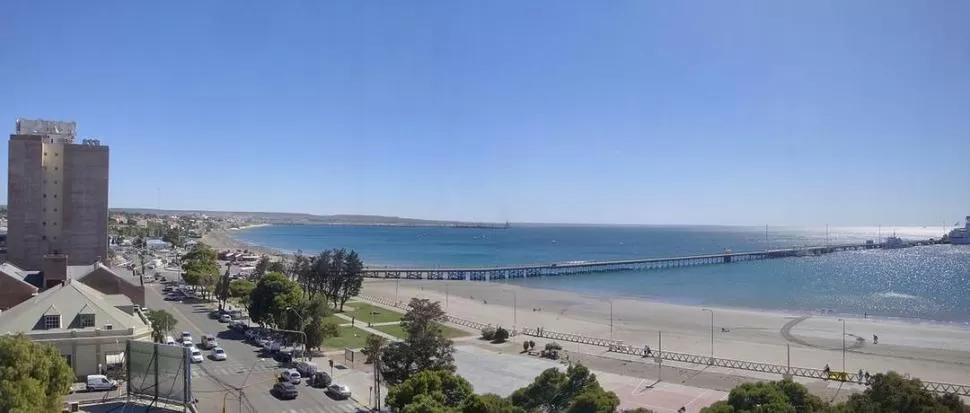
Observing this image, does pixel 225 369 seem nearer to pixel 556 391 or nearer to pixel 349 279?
pixel 556 391

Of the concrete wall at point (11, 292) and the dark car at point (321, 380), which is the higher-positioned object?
the concrete wall at point (11, 292)

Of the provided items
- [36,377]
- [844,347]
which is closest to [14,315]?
[36,377]

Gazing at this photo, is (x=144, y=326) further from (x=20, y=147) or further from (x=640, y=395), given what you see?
(x=20, y=147)

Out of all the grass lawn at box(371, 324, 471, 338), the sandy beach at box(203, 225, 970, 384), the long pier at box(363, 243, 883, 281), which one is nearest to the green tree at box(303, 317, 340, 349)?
the grass lawn at box(371, 324, 471, 338)

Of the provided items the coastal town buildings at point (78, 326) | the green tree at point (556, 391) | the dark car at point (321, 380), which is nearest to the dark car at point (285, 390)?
the dark car at point (321, 380)

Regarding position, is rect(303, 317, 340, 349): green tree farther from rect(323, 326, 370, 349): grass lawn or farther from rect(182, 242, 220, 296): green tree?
rect(182, 242, 220, 296): green tree

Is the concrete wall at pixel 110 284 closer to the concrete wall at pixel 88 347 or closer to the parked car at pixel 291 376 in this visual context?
the concrete wall at pixel 88 347
